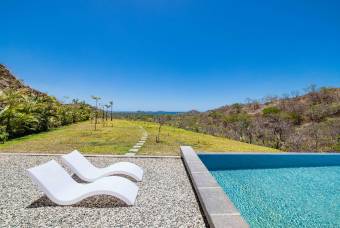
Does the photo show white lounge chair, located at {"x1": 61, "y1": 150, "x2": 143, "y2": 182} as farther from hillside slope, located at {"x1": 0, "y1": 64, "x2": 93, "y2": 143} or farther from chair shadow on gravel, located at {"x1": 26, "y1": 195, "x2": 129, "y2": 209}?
hillside slope, located at {"x1": 0, "y1": 64, "x2": 93, "y2": 143}

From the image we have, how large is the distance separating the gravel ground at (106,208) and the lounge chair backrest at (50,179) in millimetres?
274

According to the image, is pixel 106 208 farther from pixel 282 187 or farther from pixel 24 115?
pixel 24 115

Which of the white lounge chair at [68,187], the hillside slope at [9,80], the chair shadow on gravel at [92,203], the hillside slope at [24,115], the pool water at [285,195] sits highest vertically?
the hillside slope at [9,80]

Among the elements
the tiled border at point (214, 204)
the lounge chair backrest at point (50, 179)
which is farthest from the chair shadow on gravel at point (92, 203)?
the tiled border at point (214, 204)

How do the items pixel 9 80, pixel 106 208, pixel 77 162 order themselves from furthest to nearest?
pixel 9 80
pixel 77 162
pixel 106 208

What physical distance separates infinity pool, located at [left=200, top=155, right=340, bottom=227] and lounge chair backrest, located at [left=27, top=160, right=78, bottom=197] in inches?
137

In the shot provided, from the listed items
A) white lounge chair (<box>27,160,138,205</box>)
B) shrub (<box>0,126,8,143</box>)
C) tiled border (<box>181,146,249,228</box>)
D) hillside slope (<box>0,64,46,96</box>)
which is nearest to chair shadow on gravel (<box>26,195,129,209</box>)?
white lounge chair (<box>27,160,138,205</box>)

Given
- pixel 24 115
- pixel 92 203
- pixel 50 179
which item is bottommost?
pixel 92 203

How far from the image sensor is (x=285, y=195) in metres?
6.53

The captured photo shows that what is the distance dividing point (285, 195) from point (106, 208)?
4.44 metres

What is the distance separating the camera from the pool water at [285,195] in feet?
16.9

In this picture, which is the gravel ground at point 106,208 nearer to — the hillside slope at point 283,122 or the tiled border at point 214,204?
the tiled border at point 214,204

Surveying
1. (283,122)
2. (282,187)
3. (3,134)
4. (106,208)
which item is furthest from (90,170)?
(283,122)

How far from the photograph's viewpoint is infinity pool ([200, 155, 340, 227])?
524 centimetres
